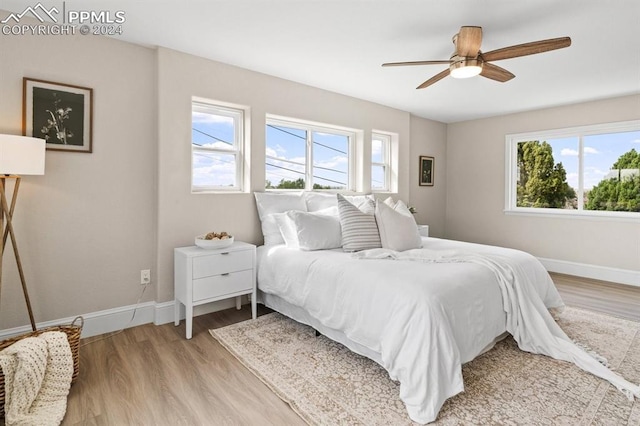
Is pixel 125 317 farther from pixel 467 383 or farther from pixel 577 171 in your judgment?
pixel 577 171

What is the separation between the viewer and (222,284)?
9.39 ft

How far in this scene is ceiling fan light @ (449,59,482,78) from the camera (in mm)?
2449

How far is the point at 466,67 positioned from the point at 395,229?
1416 mm

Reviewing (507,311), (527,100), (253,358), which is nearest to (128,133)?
(253,358)

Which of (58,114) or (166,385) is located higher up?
(58,114)

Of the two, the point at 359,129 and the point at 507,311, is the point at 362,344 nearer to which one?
the point at 507,311

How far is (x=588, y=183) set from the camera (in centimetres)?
469

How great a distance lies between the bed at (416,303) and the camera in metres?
1.79

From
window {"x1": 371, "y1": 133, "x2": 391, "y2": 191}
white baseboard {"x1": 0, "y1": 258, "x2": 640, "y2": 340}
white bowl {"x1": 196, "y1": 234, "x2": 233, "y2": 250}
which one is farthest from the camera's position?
window {"x1": 371, "y1": 133, "x2": 391, "y2": 191}

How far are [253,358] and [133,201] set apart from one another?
1700 millimetres

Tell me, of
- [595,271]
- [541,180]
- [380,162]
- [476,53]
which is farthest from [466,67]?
[595,271]

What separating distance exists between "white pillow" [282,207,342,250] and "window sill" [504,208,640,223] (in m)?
3.56

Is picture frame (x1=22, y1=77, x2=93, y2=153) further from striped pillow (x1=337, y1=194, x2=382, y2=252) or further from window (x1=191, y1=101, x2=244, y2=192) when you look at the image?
striped pillow (x1=337, y1=194, x2=382, y2=252)

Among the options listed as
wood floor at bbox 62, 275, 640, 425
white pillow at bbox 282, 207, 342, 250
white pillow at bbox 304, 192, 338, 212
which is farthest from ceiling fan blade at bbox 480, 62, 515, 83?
wood floor at bbox 62, 275, 640, 425
